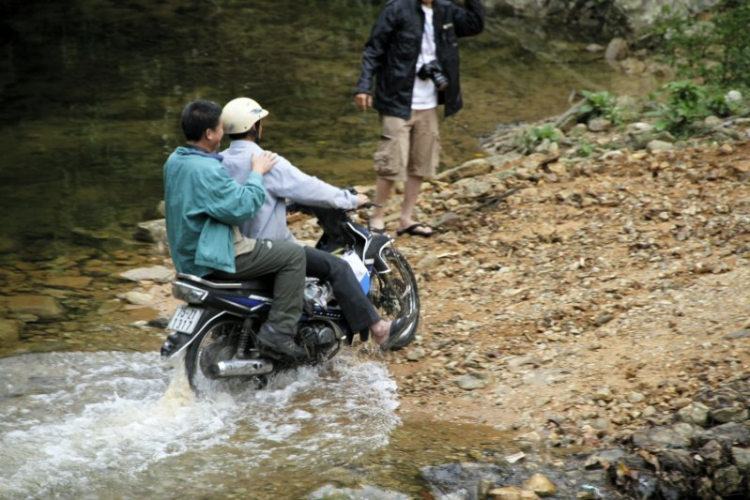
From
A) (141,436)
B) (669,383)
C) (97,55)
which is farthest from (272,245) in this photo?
(97,55)

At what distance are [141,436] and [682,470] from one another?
291cm

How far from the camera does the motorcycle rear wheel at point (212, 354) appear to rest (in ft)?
18.9

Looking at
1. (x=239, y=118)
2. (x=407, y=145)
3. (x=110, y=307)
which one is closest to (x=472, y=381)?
(x=239, y=118)

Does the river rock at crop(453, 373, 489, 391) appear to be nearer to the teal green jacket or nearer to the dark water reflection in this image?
the teal green jacket

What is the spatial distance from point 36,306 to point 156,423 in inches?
105

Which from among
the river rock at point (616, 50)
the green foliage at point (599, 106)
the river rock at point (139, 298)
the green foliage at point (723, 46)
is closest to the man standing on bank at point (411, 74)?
the river rock at point (139, 298)

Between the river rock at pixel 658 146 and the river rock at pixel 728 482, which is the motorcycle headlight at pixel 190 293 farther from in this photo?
the river rock at pixel 658 146

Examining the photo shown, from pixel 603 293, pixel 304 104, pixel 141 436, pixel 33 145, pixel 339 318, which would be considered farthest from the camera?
pixel 304 104

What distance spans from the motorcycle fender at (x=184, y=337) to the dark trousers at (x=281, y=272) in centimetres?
24

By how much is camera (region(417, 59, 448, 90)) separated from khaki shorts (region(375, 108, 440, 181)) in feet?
0.92

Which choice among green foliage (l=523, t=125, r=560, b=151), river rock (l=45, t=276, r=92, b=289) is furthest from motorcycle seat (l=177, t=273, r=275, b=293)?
green foliage (l=523, t=125, r=560, b=151)

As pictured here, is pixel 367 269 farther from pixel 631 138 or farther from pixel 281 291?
pixel 631 138

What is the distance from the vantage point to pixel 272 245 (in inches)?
231

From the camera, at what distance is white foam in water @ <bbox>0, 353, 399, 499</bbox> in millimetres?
5191
